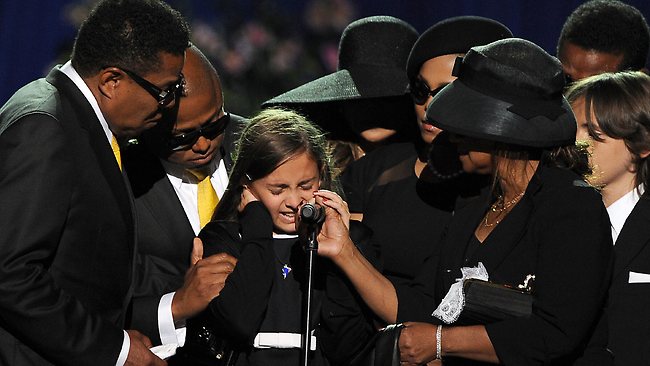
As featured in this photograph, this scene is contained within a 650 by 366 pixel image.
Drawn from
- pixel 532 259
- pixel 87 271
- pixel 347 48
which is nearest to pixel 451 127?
pixel 532 259

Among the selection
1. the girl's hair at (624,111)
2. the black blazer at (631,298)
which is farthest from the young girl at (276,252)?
the girl's hair at (624,111)

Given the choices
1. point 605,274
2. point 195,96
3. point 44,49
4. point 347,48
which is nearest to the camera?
point 605,274

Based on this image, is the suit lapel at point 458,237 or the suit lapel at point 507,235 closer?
the suit lapel at point 507,235

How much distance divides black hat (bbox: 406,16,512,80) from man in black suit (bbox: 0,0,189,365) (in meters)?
0.87

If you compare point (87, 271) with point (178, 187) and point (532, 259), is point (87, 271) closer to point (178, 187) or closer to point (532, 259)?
point (178, 187)

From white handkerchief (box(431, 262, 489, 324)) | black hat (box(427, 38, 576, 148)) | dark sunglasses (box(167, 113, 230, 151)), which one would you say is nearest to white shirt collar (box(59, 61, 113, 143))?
dark sunglasses (box(167, 113, 230, 151))

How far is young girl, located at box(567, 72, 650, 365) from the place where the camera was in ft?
10.8

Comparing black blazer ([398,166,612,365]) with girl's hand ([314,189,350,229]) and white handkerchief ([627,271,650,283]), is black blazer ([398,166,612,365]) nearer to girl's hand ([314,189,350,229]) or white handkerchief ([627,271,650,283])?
girl's hand ([314,189,350,229])

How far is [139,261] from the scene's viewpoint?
351 centimetres

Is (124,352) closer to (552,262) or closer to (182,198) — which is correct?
(182,198)

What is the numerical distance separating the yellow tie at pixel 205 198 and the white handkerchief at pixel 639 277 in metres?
1.32

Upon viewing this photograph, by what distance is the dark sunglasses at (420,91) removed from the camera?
361 cm

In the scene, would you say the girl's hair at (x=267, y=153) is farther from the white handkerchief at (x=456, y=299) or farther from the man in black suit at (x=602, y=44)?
the man in black suit at (x=602, y=44)

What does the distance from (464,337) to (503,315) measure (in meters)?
0.12
